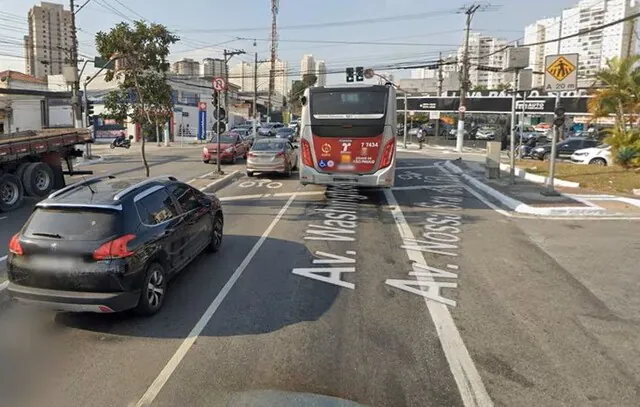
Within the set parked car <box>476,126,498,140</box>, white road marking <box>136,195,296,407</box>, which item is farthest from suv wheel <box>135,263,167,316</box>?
parked car <box>476,126,498,140</box>

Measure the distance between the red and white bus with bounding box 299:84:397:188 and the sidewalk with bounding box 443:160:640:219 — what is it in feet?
11.9

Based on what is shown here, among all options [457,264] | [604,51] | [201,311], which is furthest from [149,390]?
[604,51]

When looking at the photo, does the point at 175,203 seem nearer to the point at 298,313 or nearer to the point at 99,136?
the point at 298,313

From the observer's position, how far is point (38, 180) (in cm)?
1321

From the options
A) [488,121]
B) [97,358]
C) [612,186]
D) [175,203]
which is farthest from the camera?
[488,121]

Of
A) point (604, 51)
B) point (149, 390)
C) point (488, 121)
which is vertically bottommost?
point (149, 390)

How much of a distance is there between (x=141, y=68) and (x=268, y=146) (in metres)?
5.95

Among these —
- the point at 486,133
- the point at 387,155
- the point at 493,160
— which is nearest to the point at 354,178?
the point at 387,155

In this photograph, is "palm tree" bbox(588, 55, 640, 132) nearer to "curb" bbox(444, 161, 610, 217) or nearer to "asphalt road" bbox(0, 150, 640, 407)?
"curb" bbox(444, 161, 610, 217)

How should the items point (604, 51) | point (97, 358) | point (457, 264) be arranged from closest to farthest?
point (97, 358), point (457, 264), point (604, 51)

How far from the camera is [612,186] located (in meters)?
15.3

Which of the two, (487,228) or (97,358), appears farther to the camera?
(487,228)

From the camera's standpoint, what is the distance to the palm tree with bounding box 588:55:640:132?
Result: 18.6 meters

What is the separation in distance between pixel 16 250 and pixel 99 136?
143 feet
